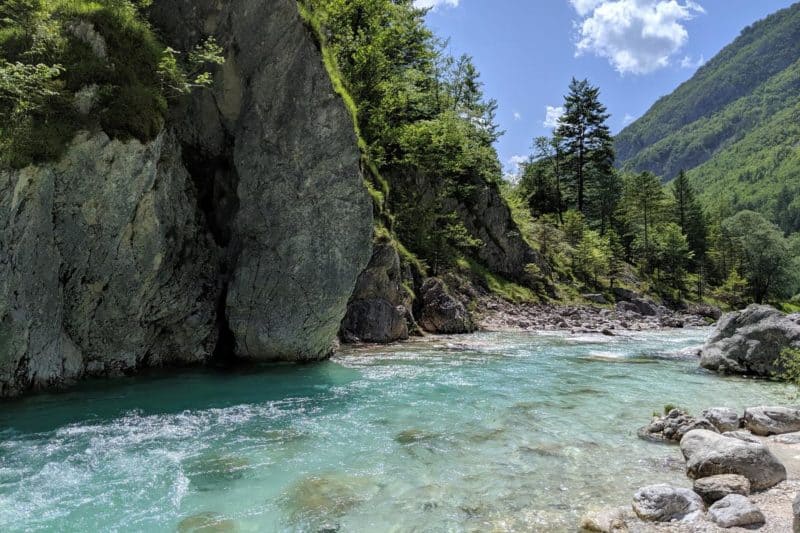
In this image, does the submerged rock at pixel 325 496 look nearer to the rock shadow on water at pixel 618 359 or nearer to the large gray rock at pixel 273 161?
the large gray rock at pixel 273 161

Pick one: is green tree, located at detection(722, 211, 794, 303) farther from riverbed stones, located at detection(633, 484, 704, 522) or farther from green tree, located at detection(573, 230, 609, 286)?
riverbed stones, located at detection(633, 484, 704, 522)

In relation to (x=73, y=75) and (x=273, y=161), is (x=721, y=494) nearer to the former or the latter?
Answer: (x=273, y=161)

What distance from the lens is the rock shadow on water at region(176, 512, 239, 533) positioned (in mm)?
7184

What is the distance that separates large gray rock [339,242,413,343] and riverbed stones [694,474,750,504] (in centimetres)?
2002

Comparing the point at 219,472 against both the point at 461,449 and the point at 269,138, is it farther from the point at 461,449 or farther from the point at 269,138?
the point at 269,138

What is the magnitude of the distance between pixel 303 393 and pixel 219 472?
6573mm

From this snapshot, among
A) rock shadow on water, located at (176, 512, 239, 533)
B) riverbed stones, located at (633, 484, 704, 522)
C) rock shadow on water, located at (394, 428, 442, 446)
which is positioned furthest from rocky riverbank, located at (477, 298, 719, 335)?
rock shadow on water, located at (176, 512, 239, 533)

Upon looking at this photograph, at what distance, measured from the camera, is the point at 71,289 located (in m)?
15.1

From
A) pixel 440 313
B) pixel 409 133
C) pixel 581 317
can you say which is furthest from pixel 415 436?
pixel 581 317

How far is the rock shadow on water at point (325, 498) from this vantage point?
7559mm

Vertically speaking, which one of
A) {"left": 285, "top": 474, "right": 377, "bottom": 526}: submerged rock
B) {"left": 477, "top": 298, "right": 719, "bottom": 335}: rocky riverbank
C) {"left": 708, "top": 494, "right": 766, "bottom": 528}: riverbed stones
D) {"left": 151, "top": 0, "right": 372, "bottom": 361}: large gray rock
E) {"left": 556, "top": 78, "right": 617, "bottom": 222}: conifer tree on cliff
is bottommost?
{"left": 477, "top": 298, "right": 719, "bottom": 335}: rocky riverbank

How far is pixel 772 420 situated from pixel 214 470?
533 inches

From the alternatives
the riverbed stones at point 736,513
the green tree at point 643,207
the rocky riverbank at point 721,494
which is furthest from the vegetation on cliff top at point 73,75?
the green tree at point 643,207

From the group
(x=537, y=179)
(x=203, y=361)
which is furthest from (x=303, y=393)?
(x=537, y=179)
